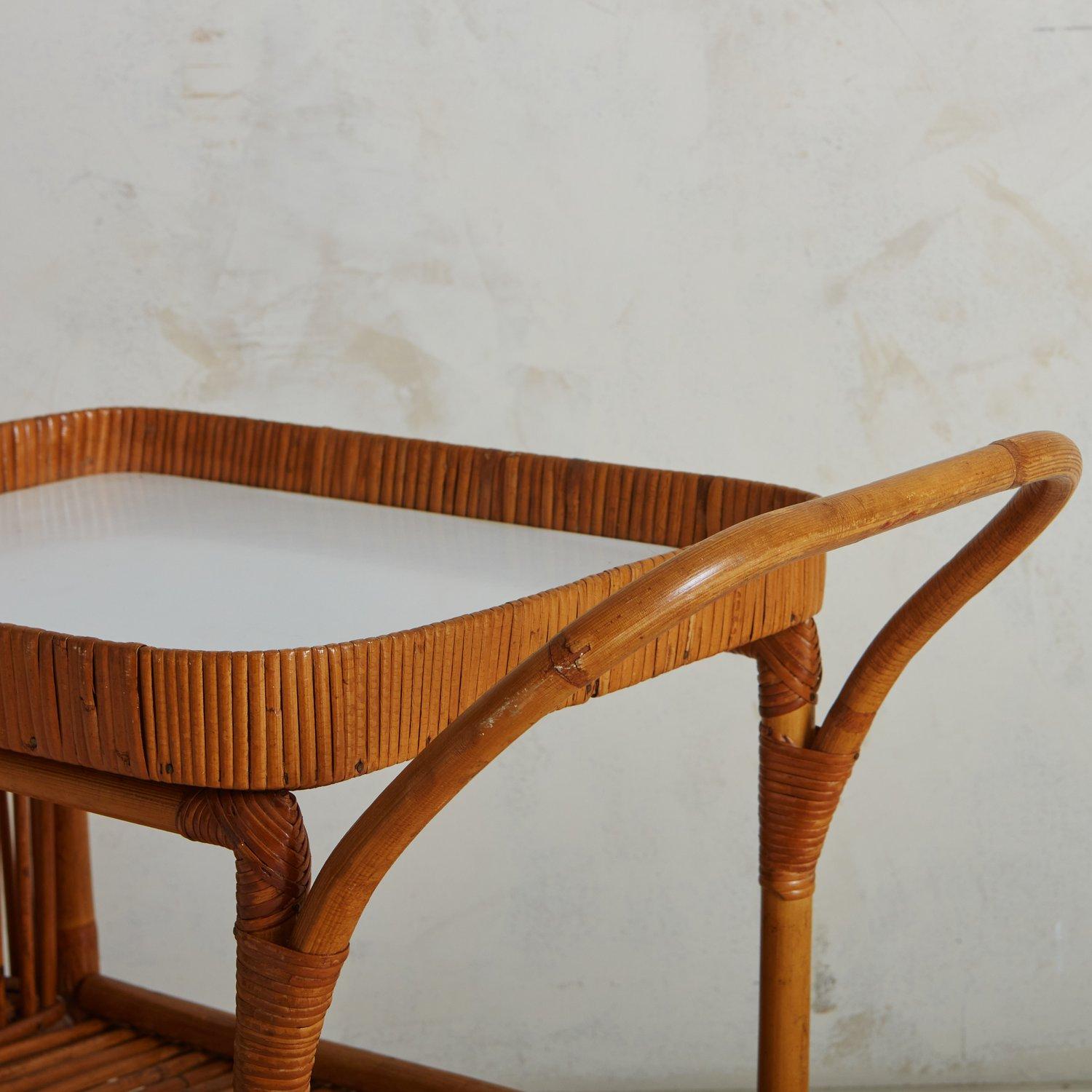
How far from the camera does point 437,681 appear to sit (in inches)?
21.0

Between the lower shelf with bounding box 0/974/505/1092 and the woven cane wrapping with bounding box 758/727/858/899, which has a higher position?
the woven cane wrapping with bounding box 758/727/858/899

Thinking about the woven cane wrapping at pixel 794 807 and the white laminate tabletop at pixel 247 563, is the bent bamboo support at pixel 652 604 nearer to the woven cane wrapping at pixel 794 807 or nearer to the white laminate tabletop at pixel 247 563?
the white laminate tabletop at pixel 247 563

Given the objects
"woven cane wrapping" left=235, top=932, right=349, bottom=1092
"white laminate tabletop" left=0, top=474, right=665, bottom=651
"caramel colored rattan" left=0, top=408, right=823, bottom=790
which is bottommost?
"woven cane wrapping" left=235, top=932, right=349, bottom=1092

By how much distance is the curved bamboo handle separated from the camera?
0.44 meters

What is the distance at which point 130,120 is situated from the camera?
138 cm

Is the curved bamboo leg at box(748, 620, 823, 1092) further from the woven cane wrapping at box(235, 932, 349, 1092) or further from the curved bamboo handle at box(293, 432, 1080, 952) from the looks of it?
the woven cane wrapping at box(235, 932, 349, 1092)

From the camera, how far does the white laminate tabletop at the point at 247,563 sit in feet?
1.91

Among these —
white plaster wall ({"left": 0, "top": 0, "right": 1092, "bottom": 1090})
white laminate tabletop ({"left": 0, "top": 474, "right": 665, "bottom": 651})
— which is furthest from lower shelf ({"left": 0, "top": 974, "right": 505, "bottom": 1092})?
white plaster wall ({"left": 0, "top": 0, "right": 1092, "bottom": 1090})

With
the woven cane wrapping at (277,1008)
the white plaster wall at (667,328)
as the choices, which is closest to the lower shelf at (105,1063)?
the woven cane wrapping at (277,1008)

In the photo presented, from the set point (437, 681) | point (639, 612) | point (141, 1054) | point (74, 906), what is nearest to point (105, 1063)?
point (141, 1054)

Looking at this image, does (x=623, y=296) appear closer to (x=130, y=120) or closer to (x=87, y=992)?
(x=130, y=120)

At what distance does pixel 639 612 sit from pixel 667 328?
980mm

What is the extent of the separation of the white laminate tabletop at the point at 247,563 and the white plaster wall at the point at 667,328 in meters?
0.54

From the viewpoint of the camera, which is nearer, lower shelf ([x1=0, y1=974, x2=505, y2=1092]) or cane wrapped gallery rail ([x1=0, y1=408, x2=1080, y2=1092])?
cane wrapped gallery rail ([x1=0, y1=408, x2=1080, y2=1092])
